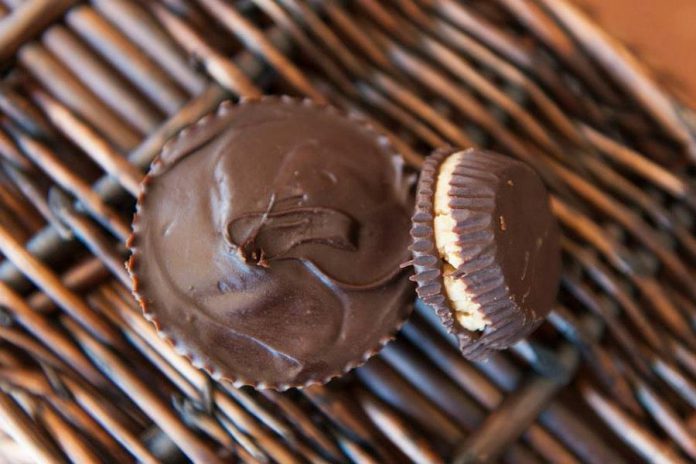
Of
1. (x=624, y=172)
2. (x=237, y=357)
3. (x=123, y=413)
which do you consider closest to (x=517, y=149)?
(x=624, y=172)

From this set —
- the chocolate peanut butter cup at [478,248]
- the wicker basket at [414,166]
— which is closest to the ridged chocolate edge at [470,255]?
the chocolate peanut butter cup at [478,248]

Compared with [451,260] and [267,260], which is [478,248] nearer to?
[451,260]

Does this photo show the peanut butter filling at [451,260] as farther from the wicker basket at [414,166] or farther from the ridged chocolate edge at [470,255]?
the wicker basket at [414,166]

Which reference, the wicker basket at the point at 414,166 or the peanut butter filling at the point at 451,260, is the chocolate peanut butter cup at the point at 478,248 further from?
the wicker basket at the point at 414,166

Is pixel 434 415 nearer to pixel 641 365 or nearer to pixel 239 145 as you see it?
pixel 641 365
